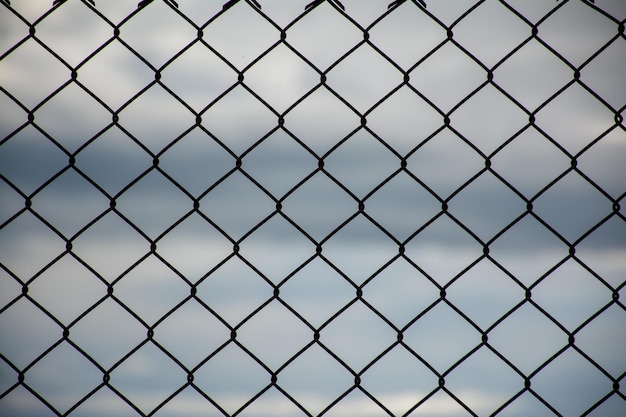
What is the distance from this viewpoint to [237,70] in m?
3.14

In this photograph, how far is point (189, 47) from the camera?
311 centimetres

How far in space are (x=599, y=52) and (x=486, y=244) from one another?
35.5 inches

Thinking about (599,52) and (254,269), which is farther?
(599,52)

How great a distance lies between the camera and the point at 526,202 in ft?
10.7

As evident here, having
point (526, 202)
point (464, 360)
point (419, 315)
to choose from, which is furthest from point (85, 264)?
point (526, 202)

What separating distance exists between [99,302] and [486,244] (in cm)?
152

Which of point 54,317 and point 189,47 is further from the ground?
point 189,47

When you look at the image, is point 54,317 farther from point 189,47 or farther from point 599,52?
point 599,52

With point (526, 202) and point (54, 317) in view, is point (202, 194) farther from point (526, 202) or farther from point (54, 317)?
point (526, 202)

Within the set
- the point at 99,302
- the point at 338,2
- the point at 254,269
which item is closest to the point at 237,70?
the point at 338,2

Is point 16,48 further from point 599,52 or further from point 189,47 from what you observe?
point 599,52

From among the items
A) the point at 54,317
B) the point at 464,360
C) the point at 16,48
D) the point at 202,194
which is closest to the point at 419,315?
the point at 464,360

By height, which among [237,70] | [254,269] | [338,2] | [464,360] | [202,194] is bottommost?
[464,360]

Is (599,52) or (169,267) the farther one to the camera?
(599,52)
